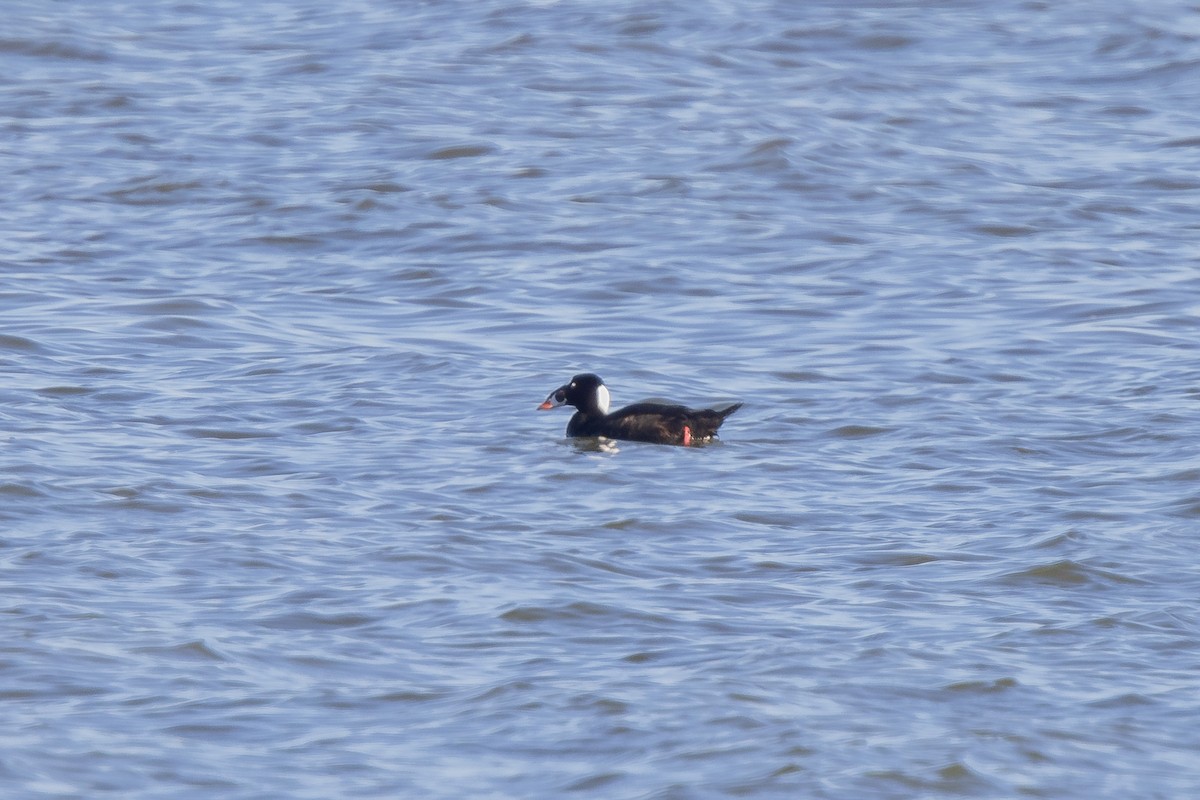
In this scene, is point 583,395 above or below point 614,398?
above

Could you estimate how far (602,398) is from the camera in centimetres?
1189

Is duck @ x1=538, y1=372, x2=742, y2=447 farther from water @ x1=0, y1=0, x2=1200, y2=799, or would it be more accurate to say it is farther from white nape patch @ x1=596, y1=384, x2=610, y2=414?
water @ x1=0, y1=0, x2=1200, y2=799

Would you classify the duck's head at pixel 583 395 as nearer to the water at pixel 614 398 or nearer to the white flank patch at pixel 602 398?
the white flank patch at pixel 602 398

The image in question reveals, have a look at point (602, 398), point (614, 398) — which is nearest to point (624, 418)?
point (602, 398)

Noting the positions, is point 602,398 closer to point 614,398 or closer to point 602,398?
point 602,398

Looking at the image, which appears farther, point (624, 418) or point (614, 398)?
point (614, 398)

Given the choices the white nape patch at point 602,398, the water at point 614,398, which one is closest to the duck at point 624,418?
the white nape patch at point 602,398

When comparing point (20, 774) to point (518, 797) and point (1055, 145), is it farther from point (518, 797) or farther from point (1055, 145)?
point (1055, 145)

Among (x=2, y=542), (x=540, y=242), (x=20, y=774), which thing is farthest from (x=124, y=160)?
(x=20, y=774)

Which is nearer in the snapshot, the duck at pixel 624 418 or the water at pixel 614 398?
the water at pixel 614 398

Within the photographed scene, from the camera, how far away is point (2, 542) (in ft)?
28.9

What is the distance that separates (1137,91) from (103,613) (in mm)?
16273

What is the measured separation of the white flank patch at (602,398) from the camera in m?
11.8

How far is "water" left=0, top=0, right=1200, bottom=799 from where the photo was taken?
22.6 feet
